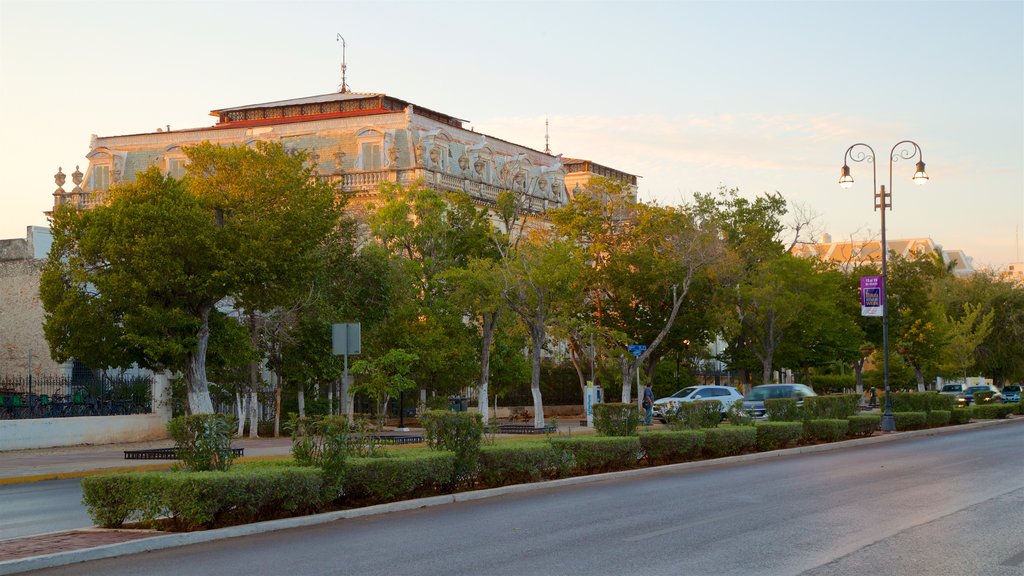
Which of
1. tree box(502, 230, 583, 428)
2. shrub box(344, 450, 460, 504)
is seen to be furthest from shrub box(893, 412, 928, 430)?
shrub box(344, 450, 460, 504)

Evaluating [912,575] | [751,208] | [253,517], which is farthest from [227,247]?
[751,208]

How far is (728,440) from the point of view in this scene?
90.4 ft

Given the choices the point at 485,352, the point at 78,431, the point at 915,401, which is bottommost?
the point at 78,431

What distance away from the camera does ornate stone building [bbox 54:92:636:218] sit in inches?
2557

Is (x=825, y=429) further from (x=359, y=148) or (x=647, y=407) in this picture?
(x=359, y=148)

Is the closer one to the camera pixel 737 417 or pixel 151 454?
pixel 151 454

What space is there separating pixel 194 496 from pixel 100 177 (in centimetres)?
6272

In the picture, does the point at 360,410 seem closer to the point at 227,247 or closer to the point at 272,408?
the point at 272,408

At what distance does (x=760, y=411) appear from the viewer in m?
49.3

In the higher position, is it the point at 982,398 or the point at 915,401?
the point at 915,401

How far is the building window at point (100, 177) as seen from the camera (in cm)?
7200

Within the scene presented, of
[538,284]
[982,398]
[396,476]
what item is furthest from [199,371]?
[982,398]

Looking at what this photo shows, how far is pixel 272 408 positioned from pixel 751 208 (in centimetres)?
2870

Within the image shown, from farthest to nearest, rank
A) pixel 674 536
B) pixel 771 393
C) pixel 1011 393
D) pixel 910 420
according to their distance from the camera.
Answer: pixel 1011 393
pixel 771 393
pixel 910 420
pixel 674 536
